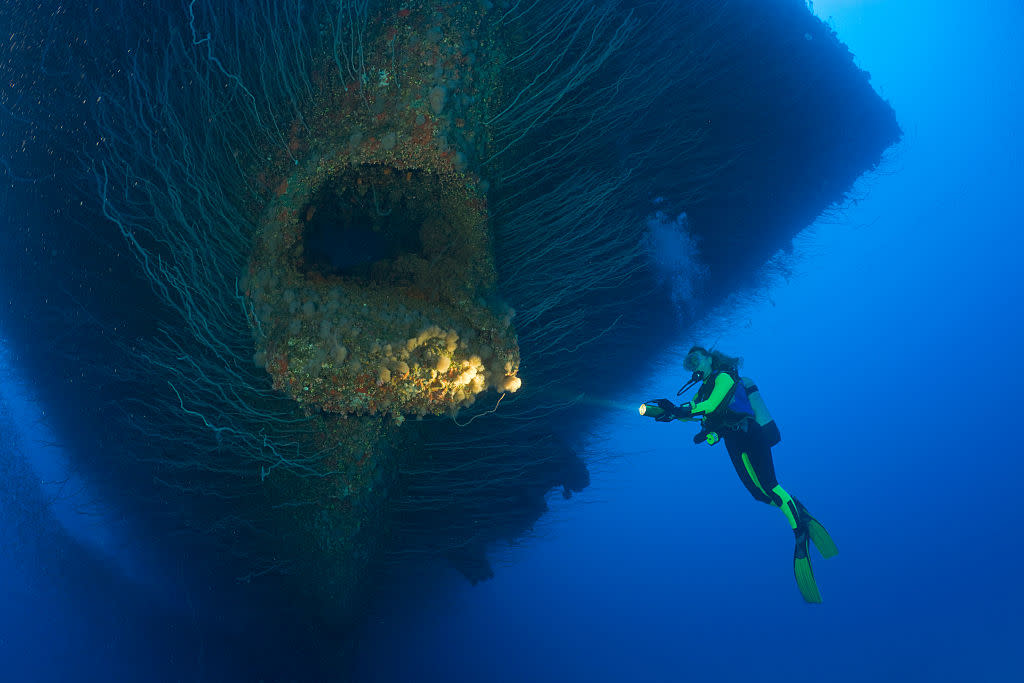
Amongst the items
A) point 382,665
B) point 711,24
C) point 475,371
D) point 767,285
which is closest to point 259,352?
point 475,371

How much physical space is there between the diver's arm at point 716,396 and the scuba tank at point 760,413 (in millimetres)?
508

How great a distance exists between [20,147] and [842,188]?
649 cm

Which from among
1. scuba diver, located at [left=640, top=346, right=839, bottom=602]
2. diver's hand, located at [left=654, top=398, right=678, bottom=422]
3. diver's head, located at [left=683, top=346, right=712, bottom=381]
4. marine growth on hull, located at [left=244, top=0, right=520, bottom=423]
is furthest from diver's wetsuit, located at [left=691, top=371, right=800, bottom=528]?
marine growth on hull, located at [left=244, top=0, right=520, bottom=423]

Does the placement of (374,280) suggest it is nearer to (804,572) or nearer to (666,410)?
(666,410)

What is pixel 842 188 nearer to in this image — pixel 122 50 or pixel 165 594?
pixel 122 50

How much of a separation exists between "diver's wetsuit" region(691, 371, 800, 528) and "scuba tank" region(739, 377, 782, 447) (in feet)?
0.15

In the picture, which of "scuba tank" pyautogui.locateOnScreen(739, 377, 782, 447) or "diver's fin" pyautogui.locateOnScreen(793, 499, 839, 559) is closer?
"scuba tank" pyautogui.locateOnScreen(739, 377, 782, 447)

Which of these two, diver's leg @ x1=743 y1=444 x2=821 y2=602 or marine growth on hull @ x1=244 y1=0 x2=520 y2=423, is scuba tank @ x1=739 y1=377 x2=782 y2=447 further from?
marine growth on hull @ x1=244 y1=0 x2=520 y2=423

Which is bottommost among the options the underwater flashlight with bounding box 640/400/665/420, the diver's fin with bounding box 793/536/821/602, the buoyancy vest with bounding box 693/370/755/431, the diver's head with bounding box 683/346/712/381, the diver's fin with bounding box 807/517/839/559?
the diver's fin with bounding box 793/536/821/602

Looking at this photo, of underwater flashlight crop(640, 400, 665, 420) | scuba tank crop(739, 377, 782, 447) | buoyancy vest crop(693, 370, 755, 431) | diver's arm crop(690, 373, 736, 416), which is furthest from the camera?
scuba tank crop(739, 377, 782, 447)

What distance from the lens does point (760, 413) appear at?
18.8ft

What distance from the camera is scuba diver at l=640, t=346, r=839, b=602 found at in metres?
5.37

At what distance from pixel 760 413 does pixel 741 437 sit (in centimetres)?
34

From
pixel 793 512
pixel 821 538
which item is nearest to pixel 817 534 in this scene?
pixel 821 538
